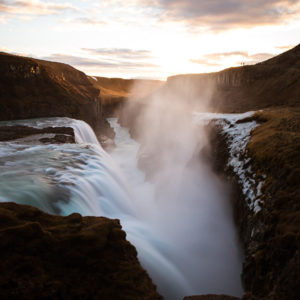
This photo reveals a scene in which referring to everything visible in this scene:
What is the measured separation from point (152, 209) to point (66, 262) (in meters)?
13.2

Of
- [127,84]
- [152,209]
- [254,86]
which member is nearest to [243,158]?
[152,209]

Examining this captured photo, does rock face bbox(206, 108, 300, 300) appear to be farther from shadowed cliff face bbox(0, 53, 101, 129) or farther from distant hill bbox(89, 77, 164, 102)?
distant hill bbox(89, 77, 164, 102)

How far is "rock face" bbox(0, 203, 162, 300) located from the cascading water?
2605mm

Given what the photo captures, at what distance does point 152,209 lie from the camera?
17.2m

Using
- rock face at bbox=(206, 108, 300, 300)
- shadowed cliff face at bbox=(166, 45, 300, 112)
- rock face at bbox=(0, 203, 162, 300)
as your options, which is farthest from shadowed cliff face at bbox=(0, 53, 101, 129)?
rock face at bbox=(0, 203, 162, 300)

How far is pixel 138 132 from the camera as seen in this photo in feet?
179

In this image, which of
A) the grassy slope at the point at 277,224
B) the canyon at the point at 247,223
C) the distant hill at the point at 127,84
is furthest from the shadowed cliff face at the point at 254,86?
the distant hill at the point at 127,84

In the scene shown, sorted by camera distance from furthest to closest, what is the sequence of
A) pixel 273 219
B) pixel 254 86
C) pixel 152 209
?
pixel 254 86 → pixel 152 209 → pixel 273 219

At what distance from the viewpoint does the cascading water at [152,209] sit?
818 centimetres

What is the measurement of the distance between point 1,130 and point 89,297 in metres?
20.8

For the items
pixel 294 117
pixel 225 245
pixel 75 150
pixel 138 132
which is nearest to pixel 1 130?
pixel 75 150

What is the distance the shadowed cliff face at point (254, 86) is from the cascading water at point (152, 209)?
12.8m

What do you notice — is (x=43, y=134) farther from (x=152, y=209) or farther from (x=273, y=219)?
(x=273, y=219)

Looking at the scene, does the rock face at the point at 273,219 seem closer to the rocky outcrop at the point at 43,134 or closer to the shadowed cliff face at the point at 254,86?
the rocky outcrop at the point at 43,134
